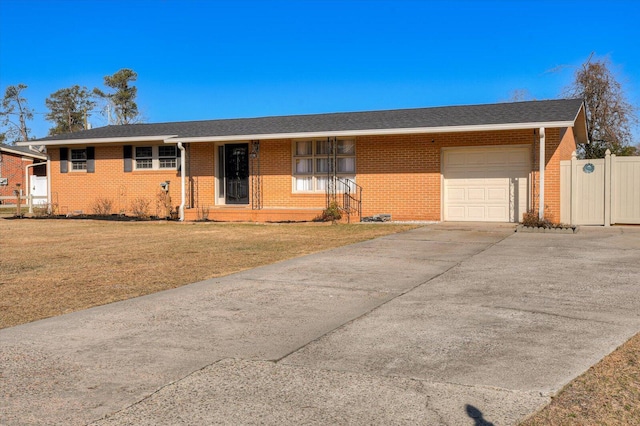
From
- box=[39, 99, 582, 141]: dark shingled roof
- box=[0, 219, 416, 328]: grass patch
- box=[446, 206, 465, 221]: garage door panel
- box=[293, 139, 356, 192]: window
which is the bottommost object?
box=[0, 219, 416, 328]: grass patch

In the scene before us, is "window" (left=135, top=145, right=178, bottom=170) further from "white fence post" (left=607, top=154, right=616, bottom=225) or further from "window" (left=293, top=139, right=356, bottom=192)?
"white fence post" (left=607, top=154, right=616, bottom=225)

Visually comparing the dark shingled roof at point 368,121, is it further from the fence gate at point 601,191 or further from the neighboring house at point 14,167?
the neighboring house at point 14,167

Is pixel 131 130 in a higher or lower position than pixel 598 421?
higher

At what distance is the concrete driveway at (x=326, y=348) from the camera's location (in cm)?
358

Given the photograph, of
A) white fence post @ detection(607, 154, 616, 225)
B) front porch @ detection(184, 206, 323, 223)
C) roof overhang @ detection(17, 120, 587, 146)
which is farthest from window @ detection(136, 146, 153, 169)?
white fence post @ detection(607, 154, 616, 225)

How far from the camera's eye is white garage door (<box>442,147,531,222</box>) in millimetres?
16844

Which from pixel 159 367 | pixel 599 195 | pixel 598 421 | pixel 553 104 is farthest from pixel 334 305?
pixel 553 104

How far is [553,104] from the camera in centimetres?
1764

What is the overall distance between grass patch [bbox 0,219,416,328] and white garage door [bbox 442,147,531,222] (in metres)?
2.70

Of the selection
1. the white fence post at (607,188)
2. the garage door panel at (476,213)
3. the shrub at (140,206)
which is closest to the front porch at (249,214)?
the shrub at (140,206)

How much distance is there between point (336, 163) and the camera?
1898 centimetres

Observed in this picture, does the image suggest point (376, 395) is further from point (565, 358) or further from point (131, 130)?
point (131, 130)

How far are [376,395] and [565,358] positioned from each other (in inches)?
63.9

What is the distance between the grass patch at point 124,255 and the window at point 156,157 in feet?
10.7
